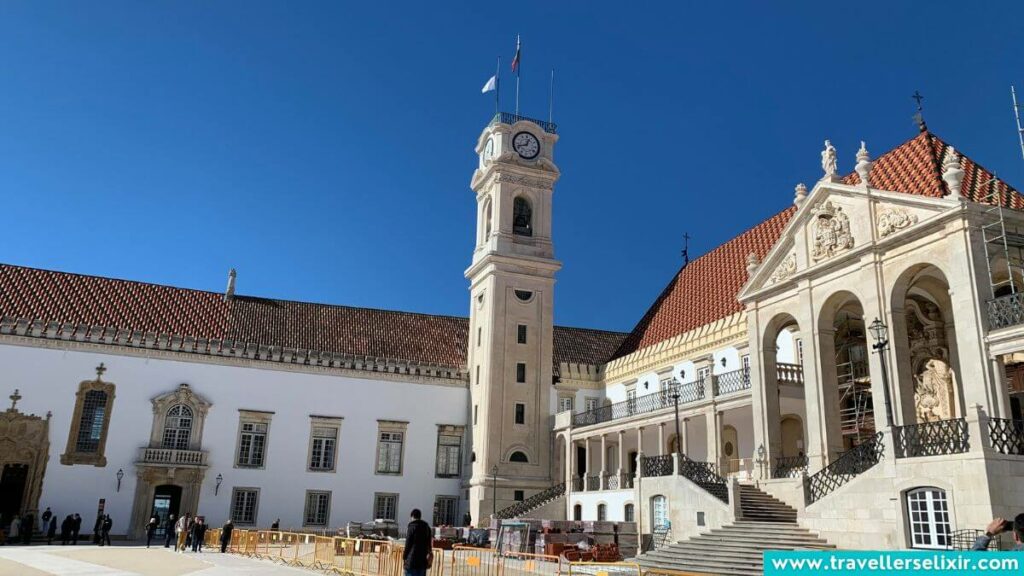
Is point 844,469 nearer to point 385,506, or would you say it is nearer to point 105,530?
point 385,506

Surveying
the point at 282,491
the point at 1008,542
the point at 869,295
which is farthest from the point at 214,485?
the point at 1008,542

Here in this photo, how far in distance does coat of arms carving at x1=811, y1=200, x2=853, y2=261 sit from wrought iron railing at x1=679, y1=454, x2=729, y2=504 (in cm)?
640

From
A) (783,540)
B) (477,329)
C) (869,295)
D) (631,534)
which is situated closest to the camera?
(783,540)

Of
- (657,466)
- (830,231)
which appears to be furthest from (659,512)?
(830,231)

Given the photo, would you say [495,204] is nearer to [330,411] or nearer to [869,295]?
[330,411]

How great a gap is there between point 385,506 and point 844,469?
2285 cm

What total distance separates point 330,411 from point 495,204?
39.9 ft

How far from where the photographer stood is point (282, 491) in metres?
33.5

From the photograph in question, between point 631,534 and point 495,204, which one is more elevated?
point 495,204

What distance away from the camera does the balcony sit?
103ft

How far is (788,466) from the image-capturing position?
66.2ft

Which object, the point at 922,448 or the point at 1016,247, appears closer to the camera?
the point at 922,448

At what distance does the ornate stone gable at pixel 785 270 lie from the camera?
69.1 feet

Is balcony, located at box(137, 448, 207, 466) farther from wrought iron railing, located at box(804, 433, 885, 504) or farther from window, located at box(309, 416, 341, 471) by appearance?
wrought iron railing, located at box(804, 433, 885, 504)
